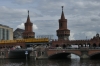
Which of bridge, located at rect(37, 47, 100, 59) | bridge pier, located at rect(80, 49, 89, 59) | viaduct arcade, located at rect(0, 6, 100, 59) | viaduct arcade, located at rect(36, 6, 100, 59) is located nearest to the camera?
bridge, located at rect(37, 47, 100, 59)

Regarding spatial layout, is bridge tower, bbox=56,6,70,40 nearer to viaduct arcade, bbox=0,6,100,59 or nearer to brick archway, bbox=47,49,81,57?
viaduct arcade, bbox=0,6,100,59

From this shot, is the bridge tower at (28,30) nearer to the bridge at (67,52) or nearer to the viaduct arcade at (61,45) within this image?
the viaduct arcade at (61,45)

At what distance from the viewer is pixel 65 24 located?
536 feet

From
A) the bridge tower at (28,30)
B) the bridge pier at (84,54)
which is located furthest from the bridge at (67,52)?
the bridge tower at (28,30)

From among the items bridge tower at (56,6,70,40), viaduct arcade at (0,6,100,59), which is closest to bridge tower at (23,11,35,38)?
viaduct arcade at (0,6,100,59)

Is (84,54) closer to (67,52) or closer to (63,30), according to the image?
(67,52)

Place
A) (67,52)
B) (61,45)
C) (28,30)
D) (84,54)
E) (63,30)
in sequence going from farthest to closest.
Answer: (28,30), (63,30), (61,45), (67,52), (84,54)

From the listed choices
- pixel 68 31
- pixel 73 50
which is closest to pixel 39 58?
pixel 73 50

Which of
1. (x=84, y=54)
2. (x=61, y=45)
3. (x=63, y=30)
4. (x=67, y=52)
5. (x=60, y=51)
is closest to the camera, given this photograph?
(x=84, y=54)

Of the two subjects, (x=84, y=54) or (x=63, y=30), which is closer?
(x=84, y=54)

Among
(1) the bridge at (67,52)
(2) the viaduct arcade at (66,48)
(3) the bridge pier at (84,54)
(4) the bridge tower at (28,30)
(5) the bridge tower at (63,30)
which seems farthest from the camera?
(4) the bridge tower at (28,30)

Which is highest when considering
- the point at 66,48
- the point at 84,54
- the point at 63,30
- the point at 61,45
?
the point at 63,30

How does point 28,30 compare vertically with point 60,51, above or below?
above

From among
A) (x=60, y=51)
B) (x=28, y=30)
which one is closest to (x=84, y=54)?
(x=60, y=51)
